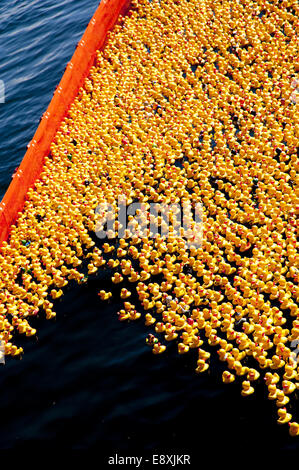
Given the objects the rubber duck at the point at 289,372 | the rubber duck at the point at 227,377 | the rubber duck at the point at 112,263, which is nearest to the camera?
the rubber duck at the point at 289,372

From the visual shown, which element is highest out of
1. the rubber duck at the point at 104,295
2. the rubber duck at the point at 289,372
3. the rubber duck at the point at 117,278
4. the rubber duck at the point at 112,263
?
the rubber duck at the point at 112,263

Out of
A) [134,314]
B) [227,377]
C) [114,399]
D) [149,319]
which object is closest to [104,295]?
[134,314]

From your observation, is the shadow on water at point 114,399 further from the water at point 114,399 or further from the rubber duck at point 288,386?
the rubber duck at point 288,386

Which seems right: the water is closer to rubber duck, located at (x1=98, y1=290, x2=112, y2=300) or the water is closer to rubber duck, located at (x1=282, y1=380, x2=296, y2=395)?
rubber duck, located at (x1=98, y1=290, x2=112, y2=300)

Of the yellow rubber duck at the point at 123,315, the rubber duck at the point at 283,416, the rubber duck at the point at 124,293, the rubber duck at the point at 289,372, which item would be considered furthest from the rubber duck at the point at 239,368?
the rubber duck at the point at 124,293

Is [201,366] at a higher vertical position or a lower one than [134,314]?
A: lower

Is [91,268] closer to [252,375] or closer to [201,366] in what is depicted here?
[201,366]

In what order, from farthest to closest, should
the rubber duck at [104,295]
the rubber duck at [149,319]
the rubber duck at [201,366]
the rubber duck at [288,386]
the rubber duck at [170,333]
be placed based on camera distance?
the rubber duck at [104,295]
the rubber duck at [149,319]
the rubber duck at [170,333]
the rubber duck at [201,366]
the rubber duck at [288,386]

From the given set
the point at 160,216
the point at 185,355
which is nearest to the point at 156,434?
the point at 185,355
